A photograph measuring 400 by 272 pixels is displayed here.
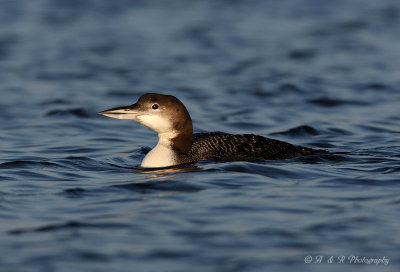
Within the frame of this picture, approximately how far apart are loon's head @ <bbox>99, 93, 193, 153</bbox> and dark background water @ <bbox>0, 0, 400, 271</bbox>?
1.41 feet

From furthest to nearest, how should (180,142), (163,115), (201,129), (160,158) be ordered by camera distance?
(201,129)
(180,142)
(163,115)
(160,158)

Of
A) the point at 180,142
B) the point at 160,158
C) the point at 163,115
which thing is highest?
the point at 163,115

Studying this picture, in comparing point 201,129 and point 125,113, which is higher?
point 125,113

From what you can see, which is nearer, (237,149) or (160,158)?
(160,158)

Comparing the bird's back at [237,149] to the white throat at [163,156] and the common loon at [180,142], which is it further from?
the white throat at [163,156]

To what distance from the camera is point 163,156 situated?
294 inches

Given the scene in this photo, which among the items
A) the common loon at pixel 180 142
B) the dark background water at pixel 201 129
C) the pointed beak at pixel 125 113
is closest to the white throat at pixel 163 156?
the common loon at pixel 180 142

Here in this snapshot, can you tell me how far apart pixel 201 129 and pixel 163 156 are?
111 inches

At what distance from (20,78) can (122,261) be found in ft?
29.1

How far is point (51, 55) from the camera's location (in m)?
15.1

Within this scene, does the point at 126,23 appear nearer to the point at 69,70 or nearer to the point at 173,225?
the point at 69,70

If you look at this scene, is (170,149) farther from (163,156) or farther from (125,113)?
(125,113)

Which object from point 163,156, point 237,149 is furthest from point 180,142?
point 237,149

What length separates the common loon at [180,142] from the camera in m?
7.48
